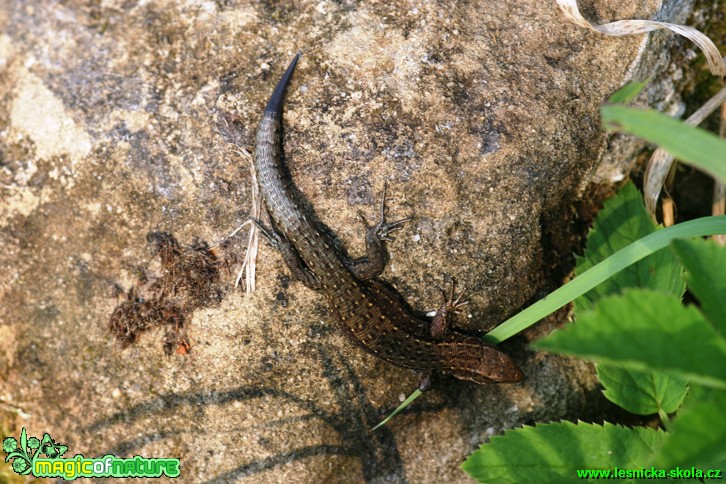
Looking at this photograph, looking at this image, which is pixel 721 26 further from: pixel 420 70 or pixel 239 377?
pixel 239 377

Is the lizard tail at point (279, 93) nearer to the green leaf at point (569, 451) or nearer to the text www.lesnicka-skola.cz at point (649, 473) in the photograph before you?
the green leaf at point (569, 451)

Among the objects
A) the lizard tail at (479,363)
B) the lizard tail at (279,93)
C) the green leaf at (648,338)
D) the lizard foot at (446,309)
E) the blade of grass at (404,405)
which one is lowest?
the blade of grass at (404,405)

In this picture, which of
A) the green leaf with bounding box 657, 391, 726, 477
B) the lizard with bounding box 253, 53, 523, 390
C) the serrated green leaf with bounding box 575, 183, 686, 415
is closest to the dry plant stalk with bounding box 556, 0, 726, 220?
the serrated green leaf with bounding box 575, 183, 686, 415

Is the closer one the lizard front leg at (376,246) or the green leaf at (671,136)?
the green leaf at (671,136)

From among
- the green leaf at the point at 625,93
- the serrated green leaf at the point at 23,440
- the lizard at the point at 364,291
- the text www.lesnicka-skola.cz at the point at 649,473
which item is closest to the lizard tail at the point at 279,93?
the lizard at the point at 364,291

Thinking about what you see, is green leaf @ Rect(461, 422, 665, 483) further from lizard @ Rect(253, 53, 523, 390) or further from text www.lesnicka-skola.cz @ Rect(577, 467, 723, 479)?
lizard @ Rect(253, 53, 523, 390)

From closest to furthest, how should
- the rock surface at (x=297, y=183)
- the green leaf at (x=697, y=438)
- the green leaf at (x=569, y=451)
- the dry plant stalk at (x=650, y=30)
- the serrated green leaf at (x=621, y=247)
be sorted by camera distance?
1. the green leaf at (x=697, y=438)
2. the green leaf at (x=569, y=451)
3. the serrated green leaf at (x=621, y=247)
4. the dry plant stalk at (x=650, y=30)
5. the rock surface at (x=297, y=183)

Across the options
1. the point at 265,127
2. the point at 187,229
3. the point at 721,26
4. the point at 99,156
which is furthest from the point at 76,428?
the point at 721,26
